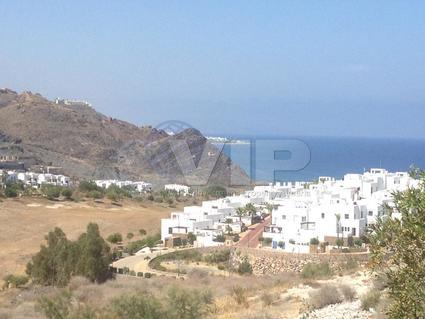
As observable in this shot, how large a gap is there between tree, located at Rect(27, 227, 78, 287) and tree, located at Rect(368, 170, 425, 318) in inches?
598

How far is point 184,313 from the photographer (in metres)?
10.9

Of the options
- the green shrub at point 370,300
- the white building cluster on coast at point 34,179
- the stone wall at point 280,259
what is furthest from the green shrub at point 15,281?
the white building cluster on coast at point 34,179

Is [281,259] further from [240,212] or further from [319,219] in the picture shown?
[240,212]

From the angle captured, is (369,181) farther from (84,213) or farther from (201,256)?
(84,213)

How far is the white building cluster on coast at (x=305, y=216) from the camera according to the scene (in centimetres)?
2670

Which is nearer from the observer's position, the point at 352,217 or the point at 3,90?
the point at 352,217

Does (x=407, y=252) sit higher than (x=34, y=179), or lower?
lower

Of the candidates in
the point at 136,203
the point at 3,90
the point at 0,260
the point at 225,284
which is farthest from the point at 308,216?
the point at 3,90

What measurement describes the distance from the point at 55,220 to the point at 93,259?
58.8ft

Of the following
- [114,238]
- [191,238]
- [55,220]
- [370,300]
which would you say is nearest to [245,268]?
[191,238]

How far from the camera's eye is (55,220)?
3694cm

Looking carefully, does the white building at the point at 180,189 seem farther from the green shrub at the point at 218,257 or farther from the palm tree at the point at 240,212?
the green shrub at the point at 218,257

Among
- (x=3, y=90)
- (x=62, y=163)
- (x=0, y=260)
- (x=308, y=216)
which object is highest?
(x=3, y=90)

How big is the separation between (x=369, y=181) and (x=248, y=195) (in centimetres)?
916
